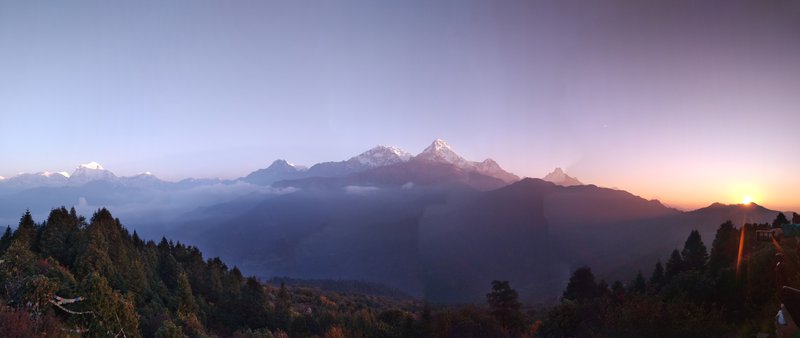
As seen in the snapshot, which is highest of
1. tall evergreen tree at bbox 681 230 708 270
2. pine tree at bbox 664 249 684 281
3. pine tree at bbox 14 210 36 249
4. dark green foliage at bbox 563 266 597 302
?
pine tree at bbox 14 210 36 249

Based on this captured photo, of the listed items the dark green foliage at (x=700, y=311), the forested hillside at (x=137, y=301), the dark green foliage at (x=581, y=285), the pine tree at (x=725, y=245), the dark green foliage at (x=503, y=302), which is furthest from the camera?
the dark green foliage at (x=581, y=285)

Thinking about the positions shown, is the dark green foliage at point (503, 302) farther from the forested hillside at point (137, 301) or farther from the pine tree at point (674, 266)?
the pine tree at point (674, 266)

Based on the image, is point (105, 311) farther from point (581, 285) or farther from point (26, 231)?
point (581, 285)

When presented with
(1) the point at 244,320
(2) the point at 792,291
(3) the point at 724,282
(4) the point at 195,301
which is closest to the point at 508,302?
(3) the point at 724,282

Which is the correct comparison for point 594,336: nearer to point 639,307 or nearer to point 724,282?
point 639,307

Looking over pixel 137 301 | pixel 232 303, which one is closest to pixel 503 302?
pixel 232 303

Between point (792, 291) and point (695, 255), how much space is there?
65028 millimetres

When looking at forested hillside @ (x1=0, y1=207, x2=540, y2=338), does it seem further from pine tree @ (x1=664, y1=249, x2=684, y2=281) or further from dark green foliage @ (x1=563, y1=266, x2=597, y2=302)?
pine tree @ (x1=664, y1=249, x2=684, y2=281)

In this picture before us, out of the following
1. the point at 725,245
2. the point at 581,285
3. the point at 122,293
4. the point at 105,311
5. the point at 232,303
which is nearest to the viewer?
the point at 105,311

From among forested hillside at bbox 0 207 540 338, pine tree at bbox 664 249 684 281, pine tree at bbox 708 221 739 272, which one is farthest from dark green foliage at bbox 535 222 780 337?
pine tree at bbox 664 249 684 281

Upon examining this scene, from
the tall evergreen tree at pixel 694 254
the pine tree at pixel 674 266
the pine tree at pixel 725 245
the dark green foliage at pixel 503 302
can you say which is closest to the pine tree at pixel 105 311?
the dark green foliage at pixel 503 302

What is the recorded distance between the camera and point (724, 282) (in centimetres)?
2298

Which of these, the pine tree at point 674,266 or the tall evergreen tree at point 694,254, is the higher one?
the tall evergreen tree at point 694,254

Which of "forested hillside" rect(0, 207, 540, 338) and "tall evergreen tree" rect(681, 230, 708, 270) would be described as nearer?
"forested hillside" rect(0, 207, 540, 338)
